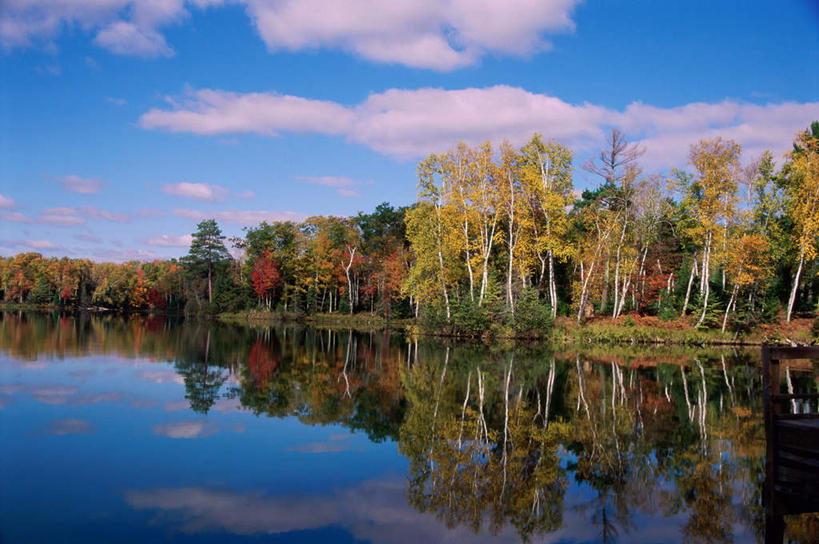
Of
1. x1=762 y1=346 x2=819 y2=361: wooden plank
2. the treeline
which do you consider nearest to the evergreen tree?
the treeline

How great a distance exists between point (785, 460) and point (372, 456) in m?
5.88

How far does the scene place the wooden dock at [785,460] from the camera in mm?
6441

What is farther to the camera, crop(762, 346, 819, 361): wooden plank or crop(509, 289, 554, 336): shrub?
crop(509, 289, 554, 336): shrub

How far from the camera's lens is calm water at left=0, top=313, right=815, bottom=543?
21.7ft

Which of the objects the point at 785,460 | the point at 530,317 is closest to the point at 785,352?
the point at 785,460

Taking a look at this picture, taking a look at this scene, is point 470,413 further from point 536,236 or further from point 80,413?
point 536,236

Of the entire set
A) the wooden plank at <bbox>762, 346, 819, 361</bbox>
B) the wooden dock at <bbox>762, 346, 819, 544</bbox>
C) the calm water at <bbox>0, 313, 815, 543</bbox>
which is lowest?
the calm water at <bbox>0, 313, 815, 543</bbox>

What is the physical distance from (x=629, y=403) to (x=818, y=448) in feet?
25.8

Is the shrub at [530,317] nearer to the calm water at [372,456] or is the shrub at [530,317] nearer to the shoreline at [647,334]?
the shoreline at [647,334]

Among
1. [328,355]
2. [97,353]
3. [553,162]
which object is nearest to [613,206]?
[553,162]

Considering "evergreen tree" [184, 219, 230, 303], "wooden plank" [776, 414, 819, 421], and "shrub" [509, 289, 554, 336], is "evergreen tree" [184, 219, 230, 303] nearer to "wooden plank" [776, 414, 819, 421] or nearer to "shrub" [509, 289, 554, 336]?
"shrub" [509, 289, 554, 336]

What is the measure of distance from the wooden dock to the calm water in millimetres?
355

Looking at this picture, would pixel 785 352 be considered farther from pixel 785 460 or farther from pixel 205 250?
pixel 205 250

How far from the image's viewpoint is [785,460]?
21.8 ft
